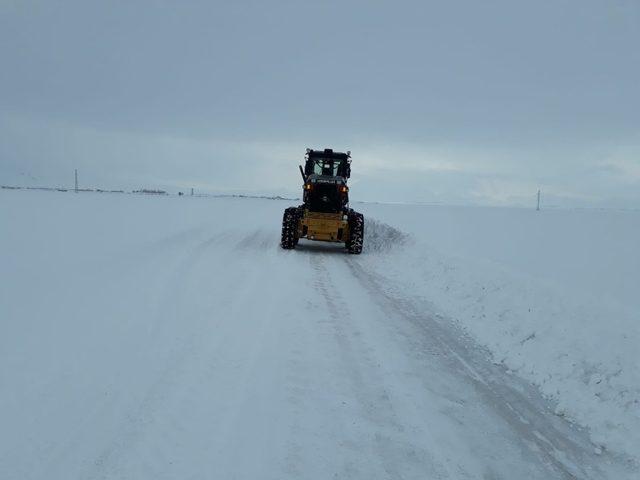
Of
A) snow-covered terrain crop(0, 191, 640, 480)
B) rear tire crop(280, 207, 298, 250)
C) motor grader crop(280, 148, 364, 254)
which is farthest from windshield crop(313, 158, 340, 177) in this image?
snow-covered terrain crop(0, 191, 640, 480)

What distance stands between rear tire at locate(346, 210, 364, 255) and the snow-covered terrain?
604cm

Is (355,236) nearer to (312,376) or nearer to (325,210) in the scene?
(325,210)

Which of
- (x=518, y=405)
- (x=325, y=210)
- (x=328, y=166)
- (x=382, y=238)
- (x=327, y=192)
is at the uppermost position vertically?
(x=328, y=166)

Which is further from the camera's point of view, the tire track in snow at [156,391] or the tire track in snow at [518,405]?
the tire track in snow at [518,405]

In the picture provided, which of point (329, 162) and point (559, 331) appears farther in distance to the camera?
point (329, 162)

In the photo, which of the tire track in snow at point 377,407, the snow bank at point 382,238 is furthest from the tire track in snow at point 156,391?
the snow bank at point 382,238

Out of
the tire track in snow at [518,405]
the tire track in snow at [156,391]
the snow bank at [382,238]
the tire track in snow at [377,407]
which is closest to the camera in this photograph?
the tire track in snow at [156,391]

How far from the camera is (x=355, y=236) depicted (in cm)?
1708

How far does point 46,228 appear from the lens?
1897 centimetres

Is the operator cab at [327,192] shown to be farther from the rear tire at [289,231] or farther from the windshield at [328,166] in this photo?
the rear tire at [289,231]

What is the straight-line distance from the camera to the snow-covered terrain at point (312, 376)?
3.81m

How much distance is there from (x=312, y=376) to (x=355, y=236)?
11878 millimetres

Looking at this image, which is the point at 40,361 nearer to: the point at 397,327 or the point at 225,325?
the point at 225,325

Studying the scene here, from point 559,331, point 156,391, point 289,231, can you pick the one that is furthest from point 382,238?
point 156,391
